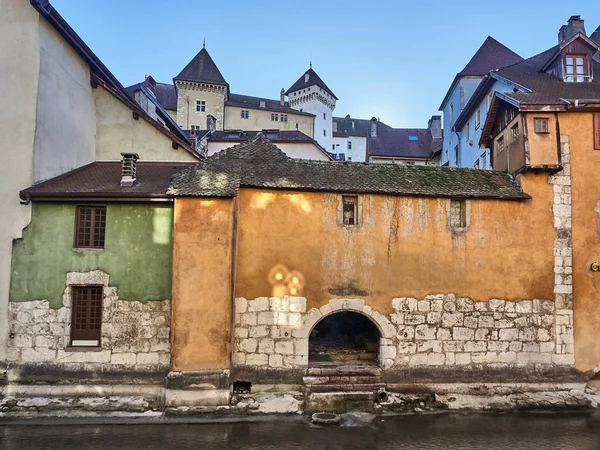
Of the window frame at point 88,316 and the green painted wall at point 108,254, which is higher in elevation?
the green painted wall at point 108,254

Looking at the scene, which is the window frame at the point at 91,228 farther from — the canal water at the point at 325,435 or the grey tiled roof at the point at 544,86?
the grey tiled roof at the point at 544,86

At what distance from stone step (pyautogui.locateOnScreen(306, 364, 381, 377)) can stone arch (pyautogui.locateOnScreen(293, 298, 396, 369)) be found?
0.82ft

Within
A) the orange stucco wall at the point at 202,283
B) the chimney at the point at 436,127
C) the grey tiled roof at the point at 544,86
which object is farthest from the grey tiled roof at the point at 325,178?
the chimney at the point at 436,127

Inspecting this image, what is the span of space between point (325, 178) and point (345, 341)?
526 cm

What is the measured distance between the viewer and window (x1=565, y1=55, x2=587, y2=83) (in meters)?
12.9

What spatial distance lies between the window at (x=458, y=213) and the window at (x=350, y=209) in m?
2.43

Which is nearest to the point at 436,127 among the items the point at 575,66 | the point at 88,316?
the point at 575,66

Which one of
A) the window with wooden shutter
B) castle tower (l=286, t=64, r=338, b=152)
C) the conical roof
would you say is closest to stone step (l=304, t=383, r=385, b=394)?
the window with wooden shutter

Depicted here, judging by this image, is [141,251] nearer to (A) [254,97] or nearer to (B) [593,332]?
(B) [593,332]

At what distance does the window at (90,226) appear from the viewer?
9.61m

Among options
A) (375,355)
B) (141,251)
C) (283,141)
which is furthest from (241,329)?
(283,141)

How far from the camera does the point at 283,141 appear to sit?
101 ft

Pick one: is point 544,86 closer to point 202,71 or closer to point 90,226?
point 90,226

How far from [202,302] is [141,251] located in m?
2.05
